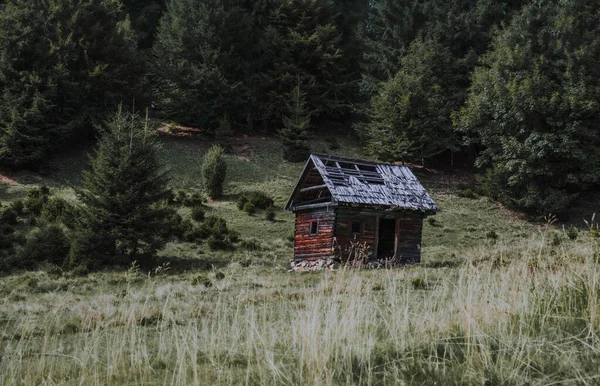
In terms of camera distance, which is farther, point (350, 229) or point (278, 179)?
point (278, 179)

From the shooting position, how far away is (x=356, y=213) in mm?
23594

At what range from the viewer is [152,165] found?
78.1ft

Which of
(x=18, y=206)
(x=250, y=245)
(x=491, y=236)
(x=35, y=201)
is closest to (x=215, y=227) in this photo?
(x=250, y=245)

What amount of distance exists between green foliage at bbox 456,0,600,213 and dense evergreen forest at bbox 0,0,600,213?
104 millimetres

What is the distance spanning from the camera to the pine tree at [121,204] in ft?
72.8

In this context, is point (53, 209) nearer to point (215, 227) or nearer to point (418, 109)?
point (215, 227)

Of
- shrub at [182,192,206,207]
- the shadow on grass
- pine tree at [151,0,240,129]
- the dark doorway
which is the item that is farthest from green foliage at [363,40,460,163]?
the shadow on grass

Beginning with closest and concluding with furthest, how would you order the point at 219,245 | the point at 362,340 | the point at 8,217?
the point at 362,340
the point at 219,245
the point at 8,217

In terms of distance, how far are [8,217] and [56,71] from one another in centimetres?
1650

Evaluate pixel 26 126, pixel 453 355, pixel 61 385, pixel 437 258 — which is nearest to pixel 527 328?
pixel 453 355

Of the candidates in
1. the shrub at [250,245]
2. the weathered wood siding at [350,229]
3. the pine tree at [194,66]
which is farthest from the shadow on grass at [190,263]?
the pine tree at [194,66]

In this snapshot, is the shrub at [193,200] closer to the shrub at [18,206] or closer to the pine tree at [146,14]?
the shrub at [18,206]

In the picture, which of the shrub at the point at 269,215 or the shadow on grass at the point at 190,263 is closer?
the shadow on grass at the point at 190,263

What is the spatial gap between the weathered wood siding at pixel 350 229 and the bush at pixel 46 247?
12.3 meters
